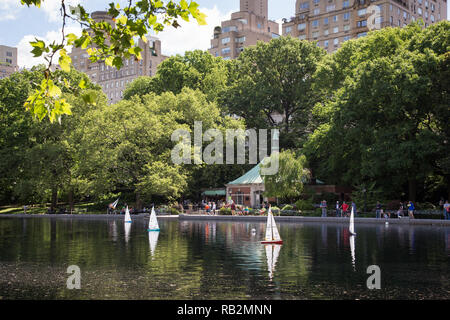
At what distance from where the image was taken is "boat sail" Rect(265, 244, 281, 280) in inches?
736

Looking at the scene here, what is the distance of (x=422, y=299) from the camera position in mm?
13359

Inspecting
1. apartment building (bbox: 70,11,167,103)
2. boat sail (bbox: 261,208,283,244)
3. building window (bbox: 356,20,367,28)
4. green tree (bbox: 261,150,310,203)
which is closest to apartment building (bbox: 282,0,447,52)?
building window (bbox: 356,20,367,28)

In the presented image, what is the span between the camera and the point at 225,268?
18672 millimetres

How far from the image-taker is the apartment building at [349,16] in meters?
107

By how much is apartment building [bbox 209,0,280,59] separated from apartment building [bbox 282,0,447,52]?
18.0 meters

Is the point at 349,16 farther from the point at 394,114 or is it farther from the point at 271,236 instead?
the point at 271,236

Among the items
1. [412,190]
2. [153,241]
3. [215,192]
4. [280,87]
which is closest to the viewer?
[153,241]

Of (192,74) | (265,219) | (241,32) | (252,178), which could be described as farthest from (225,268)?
(241,32)

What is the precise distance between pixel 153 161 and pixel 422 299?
171 ft

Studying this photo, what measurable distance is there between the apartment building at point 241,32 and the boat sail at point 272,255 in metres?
113

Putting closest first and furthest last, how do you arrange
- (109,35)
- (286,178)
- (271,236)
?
(109,35)
(271,236)
(286,178)

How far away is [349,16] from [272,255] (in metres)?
97.7

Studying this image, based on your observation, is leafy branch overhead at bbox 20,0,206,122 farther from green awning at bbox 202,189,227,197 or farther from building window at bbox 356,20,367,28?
building window at bbox 356,20,367,28

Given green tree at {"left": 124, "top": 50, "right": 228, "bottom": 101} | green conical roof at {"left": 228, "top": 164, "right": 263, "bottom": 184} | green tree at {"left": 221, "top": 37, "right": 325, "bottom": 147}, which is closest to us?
green conical roof at {"left": 228, "top": 164, "right": 263, "bottom": 184}
